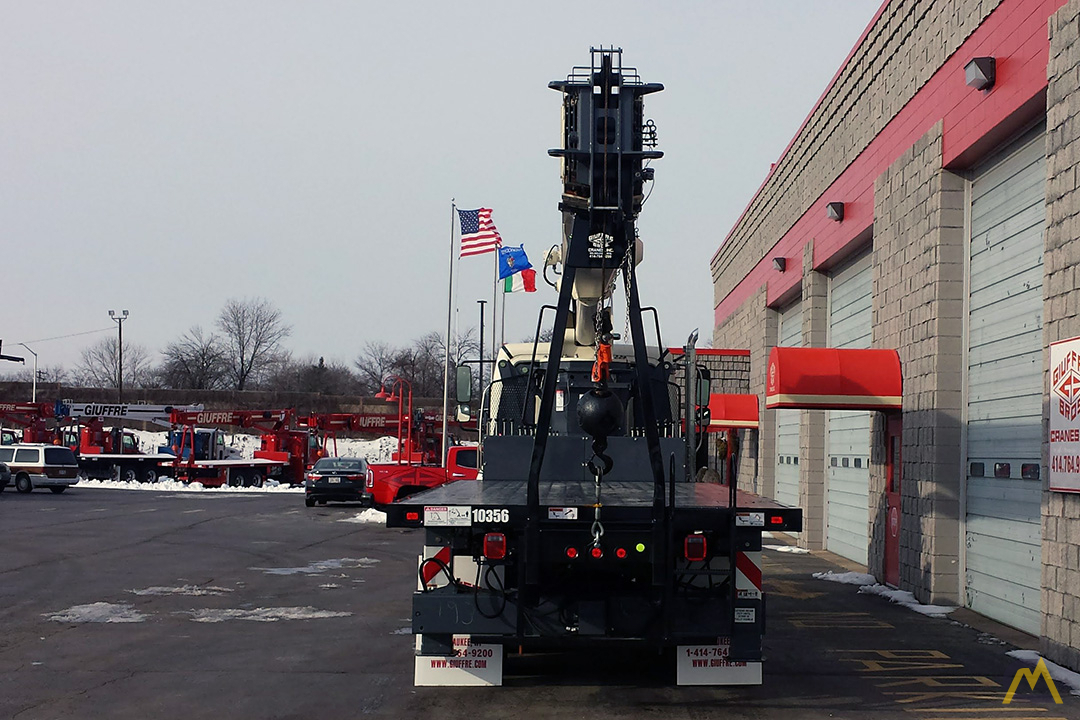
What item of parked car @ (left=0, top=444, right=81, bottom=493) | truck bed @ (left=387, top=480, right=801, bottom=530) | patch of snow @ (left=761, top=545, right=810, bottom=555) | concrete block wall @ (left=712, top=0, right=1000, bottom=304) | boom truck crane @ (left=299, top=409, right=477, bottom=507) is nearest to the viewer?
truck bed @ (left=387, top=480, right=801, bottom=530)

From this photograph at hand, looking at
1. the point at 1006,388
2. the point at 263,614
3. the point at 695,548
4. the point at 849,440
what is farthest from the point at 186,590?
the point at 849,440

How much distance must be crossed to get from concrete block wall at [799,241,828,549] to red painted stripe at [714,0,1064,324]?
0.60 m

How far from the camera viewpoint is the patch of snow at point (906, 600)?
13.4 m

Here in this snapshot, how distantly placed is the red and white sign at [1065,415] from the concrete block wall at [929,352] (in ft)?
11.5

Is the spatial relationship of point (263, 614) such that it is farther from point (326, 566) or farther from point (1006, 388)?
point (1006, 388)

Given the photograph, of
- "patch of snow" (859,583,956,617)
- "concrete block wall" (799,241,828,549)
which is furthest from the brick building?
"concrete block wall" (799,241,828,549)

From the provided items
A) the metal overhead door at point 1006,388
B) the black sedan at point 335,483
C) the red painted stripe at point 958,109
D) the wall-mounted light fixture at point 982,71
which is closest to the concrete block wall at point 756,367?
the red painted stripe at point 958,109

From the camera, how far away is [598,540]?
769 cm

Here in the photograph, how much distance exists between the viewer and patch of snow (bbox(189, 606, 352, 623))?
12.4m

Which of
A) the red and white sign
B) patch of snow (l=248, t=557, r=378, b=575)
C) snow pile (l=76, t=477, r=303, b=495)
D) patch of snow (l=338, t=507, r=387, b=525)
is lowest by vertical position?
snow pile (l=76, t=477, r=303, b=495)

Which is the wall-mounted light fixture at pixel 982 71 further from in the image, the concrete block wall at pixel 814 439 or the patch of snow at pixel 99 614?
the patch of snow at pixel 99 614

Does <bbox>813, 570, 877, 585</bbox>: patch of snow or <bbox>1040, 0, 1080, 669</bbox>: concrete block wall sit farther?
<bbox>813, 570, 877, 585</bbox>: patch of snow

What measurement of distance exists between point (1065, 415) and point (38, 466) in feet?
133

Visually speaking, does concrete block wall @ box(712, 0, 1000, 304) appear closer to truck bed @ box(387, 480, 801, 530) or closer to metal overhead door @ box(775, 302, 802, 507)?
metal overhead door @ box(775, 302, 802, 507)
